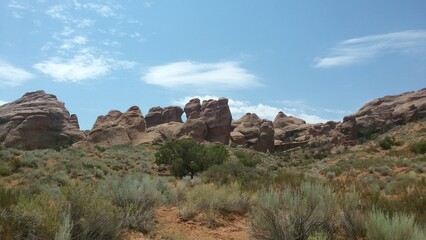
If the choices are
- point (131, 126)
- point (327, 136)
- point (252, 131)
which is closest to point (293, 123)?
point (327, 136)

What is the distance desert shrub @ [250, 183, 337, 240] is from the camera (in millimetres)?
6059

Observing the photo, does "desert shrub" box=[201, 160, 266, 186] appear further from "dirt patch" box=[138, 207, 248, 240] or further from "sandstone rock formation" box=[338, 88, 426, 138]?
"sandstone rock formation" box=[338, 88, 426, 138]

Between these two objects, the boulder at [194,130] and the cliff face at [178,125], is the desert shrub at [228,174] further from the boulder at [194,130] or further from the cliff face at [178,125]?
the boulder at [194,130]

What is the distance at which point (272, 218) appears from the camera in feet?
20.2

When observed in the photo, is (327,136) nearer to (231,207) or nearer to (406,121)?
(406,121)

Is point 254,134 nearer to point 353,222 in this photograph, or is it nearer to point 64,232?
point 353,222

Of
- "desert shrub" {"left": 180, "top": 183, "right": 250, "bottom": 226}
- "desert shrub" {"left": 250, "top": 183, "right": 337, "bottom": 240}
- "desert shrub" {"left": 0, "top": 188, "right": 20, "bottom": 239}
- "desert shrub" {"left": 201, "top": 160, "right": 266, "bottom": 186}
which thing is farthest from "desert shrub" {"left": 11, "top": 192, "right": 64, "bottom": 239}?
"desert shrub" {"left": 201, "top": 160, "right": 266, "bottom": 186}

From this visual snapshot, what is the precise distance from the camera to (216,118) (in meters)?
73.1

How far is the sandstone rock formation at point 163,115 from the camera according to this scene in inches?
3531

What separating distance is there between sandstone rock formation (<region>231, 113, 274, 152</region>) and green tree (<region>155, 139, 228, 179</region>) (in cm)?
4322

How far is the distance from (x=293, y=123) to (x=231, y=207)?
104m

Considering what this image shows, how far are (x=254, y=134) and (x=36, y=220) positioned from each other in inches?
2990

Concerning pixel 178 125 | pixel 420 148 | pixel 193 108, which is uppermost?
pixel 193 108

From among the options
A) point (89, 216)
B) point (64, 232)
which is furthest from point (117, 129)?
point (64, 232)
